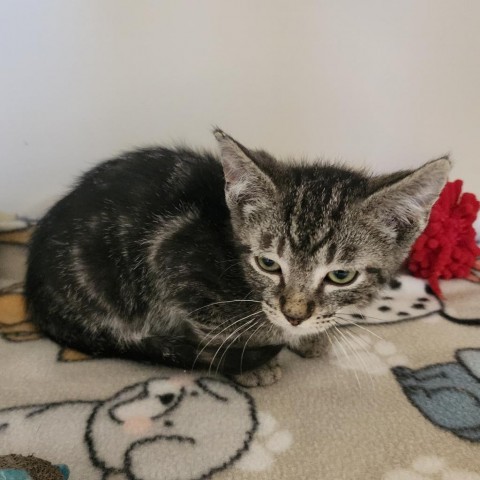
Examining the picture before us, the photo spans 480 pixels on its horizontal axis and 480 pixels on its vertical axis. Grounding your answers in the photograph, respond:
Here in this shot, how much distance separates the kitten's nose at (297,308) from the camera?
3.13ft

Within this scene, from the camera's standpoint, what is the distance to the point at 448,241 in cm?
148

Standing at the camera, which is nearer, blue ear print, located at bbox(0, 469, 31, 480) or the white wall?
blue ear print, located at bbox(0, 469, 31, 480)

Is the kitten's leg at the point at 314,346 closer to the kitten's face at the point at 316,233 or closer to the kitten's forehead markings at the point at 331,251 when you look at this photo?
the kitten's face at the point at 316,233

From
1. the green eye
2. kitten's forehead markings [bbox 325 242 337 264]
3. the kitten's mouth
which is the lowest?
the kitten's mouth

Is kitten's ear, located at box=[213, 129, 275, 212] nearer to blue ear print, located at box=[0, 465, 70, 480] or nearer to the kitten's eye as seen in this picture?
the kitten's eye

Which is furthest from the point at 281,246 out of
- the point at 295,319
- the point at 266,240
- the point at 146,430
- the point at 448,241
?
the point at 448,241

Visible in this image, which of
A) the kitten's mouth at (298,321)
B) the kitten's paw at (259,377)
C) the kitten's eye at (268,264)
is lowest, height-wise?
the kitten's paw at (259,377)

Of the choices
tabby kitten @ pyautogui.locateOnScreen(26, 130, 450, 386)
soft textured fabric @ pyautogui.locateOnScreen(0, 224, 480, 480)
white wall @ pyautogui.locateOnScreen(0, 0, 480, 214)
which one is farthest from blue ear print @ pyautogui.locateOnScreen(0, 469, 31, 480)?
white wall @ pyautogui.locateOnScreen(0, 0, 480, 214)

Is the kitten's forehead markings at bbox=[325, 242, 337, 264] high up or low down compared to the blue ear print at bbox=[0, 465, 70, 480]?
up

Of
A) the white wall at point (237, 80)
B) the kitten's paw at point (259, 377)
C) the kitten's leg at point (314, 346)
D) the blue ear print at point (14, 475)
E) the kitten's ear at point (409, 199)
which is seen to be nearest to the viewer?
the blue ear print at point (14, 475)

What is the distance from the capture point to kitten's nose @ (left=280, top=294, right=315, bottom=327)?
0.95 meters

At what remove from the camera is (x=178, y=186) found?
1204 millimetres

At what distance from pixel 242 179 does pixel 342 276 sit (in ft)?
0.90

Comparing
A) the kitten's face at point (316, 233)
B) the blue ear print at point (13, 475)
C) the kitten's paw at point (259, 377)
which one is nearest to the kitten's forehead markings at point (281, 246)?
the kitten's face at point (316, 233)
